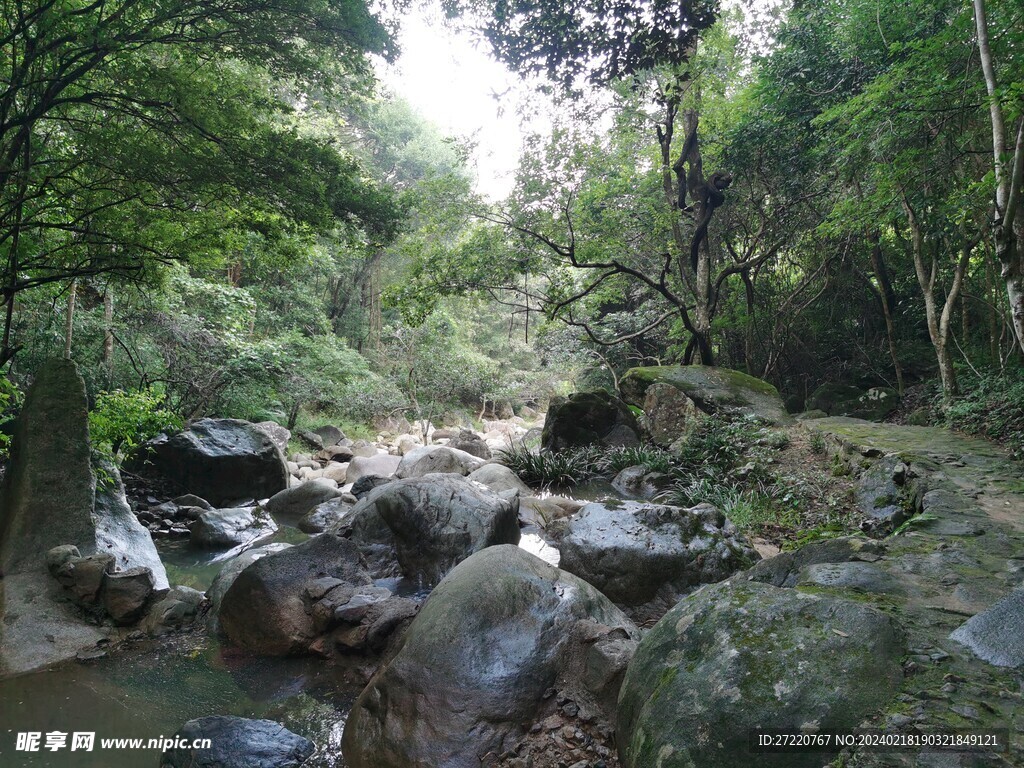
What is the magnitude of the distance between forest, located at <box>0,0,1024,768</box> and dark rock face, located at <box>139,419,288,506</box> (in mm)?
52

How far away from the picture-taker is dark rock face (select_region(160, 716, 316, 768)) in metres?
2.66

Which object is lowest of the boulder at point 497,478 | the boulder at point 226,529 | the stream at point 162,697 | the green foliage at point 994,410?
the stream at point 162,697

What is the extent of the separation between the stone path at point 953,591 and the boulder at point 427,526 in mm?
3254

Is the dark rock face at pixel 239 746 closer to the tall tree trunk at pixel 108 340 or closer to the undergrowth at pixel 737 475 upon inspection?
the undergrowth at pixel 737 475

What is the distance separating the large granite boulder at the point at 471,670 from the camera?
2.65 m

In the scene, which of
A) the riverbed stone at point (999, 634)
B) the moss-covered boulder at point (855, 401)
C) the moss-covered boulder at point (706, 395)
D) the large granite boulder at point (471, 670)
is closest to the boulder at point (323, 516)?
the large granite boulder at point (471, 670)

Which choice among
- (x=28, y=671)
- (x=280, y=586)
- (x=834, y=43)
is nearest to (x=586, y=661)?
(x=280, y=586)

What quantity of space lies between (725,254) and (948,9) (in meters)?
7.22

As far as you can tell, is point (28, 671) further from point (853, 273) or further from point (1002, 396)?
point (853, 273)

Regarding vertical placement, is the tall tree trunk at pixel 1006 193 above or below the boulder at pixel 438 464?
above

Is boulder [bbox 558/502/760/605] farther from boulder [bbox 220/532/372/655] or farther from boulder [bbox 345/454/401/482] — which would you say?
boulder [bbox 345/454/401/482]

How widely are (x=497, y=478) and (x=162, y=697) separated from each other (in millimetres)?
5517

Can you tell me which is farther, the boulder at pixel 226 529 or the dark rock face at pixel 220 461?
the dark rock face at pixel 220 461

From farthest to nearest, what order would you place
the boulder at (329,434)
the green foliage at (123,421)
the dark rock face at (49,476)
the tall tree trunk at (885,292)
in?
1. the boulder at (329,434)
2. the tall tree trunk at (885,292)
3. the green foliage at (123,421)
4. the dark rock face at (49,476)
